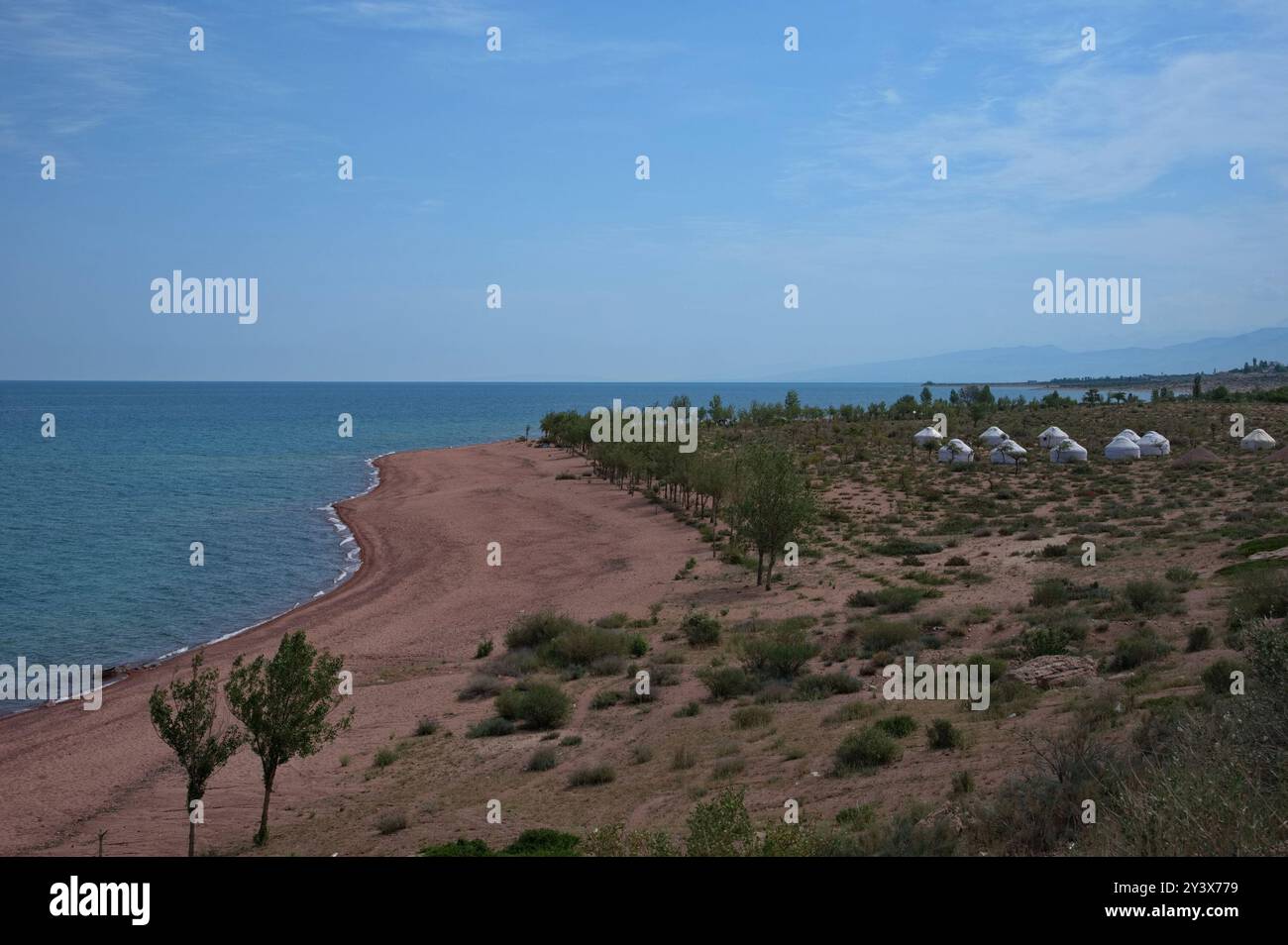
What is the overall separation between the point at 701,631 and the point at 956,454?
118 ft

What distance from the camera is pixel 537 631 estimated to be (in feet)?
79.3

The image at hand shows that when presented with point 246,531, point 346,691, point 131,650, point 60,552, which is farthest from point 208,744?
point 246,531

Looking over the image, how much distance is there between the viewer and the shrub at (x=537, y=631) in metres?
24.0

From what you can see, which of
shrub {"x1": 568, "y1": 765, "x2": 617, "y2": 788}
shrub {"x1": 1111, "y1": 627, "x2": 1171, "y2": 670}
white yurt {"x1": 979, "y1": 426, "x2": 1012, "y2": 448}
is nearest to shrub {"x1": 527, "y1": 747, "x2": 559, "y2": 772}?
shrub {"x1": 568, "y1": 765, "x2": 617, "y2": 788}

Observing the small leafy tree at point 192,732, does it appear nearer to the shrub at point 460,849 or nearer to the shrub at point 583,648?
the shrub at point 460,849

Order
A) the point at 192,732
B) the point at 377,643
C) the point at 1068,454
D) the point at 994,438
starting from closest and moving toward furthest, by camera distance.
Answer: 1. the point at 192,732
2. the point at 377,643
3. the point at 1068,454
4. the point at 994,438

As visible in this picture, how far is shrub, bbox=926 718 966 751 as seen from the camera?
507 inches

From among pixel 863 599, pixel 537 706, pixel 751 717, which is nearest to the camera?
pixel 751 717

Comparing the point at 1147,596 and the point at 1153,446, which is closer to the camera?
the point at 1147,596

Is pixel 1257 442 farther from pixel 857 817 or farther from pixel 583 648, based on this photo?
pixel 857 817

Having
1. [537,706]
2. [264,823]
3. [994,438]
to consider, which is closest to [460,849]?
[264,823]

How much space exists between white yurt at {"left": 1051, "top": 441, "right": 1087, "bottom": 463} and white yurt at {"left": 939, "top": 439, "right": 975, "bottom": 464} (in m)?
4.48

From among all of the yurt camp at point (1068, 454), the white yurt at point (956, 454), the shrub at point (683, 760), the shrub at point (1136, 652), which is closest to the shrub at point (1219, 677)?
the shrub at point (1136, 652)

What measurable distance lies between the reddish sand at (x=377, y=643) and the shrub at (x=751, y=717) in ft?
21.7
